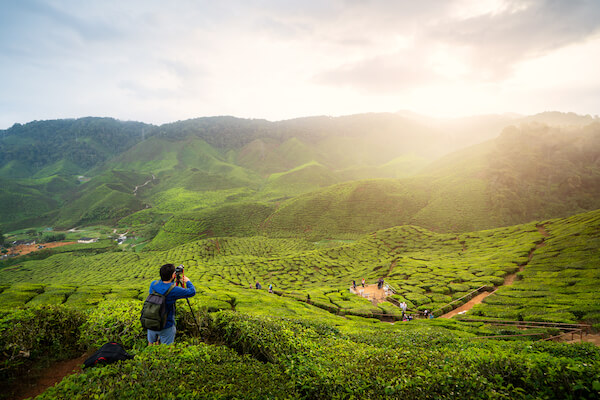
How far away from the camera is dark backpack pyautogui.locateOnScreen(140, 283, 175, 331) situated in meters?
7.15

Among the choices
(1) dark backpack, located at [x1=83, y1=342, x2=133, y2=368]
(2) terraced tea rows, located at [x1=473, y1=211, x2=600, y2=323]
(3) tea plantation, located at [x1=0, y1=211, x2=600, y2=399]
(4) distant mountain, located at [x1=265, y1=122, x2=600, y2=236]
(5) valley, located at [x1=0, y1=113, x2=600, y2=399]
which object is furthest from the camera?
(4) distant mountain, located at [x1=265, y1=122, x2=600, y2=236]

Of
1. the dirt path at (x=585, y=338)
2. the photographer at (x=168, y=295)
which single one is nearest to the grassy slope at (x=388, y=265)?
the dirt path at (x=585, y=338)

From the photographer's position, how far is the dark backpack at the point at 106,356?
6457 mm

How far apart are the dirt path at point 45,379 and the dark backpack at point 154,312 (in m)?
2.24

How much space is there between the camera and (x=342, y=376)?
6.49m

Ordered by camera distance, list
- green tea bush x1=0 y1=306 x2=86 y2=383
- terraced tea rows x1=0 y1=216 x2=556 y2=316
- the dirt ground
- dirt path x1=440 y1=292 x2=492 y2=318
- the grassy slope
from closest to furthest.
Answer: green tea bush x1=0 y1=306 x2=86 y2=383 < dirt path x1=440 y1=292 x2=492 y2=318 < the grassy slope < terraced tea rows x1=0 y1=216 x2=556 y2=316 < the dirt ground

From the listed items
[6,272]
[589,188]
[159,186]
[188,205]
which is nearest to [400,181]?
[589,188]

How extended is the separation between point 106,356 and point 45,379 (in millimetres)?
2600

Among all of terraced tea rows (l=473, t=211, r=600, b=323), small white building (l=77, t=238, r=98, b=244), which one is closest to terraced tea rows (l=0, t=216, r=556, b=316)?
terraced tea rows (l=473, t=211, r=600, b=323)

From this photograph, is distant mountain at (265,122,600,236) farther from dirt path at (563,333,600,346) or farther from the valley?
dirt path at (563,333,600,346)

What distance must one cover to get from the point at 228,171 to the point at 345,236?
427ft

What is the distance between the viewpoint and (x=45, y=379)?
281 inches

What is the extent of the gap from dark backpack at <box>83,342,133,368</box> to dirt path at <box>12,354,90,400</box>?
38.7 inches

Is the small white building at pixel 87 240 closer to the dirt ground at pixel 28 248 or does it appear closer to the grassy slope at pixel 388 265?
the dirt ground at pixel 28 248
